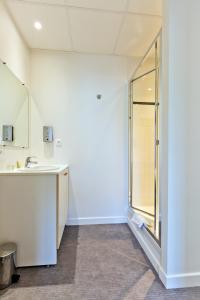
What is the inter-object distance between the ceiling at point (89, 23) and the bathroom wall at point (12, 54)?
11 cm

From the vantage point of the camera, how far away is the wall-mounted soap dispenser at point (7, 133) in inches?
85.6

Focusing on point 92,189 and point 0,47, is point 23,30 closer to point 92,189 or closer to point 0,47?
point 0,47

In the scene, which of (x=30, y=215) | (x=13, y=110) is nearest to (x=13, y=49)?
(x=13, y=110)

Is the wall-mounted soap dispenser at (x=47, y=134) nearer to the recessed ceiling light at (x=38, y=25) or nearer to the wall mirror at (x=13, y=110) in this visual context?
the wall mirror at (x=13, y=110)

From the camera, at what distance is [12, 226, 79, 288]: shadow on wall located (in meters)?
1.74

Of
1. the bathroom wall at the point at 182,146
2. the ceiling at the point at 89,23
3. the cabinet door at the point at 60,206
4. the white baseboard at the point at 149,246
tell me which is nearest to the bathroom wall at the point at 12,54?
the ceiling at the point at 89,23

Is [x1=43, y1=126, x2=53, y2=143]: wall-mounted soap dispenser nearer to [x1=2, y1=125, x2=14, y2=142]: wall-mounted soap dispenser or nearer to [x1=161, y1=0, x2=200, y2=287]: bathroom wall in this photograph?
[x1=2, y1=125, x2=14, y2=142]: wall-mounted soap dispenser

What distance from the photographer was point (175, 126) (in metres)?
1.66

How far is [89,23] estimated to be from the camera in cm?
236

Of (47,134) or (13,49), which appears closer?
(13,49)

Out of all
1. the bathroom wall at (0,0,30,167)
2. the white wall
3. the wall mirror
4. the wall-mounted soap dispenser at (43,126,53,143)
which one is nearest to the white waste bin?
the bathroom wall at (0,0,30,167)

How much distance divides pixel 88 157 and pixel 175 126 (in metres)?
1.70

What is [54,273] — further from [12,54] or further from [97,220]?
[12,54]

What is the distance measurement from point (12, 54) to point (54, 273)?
242 centimetres
